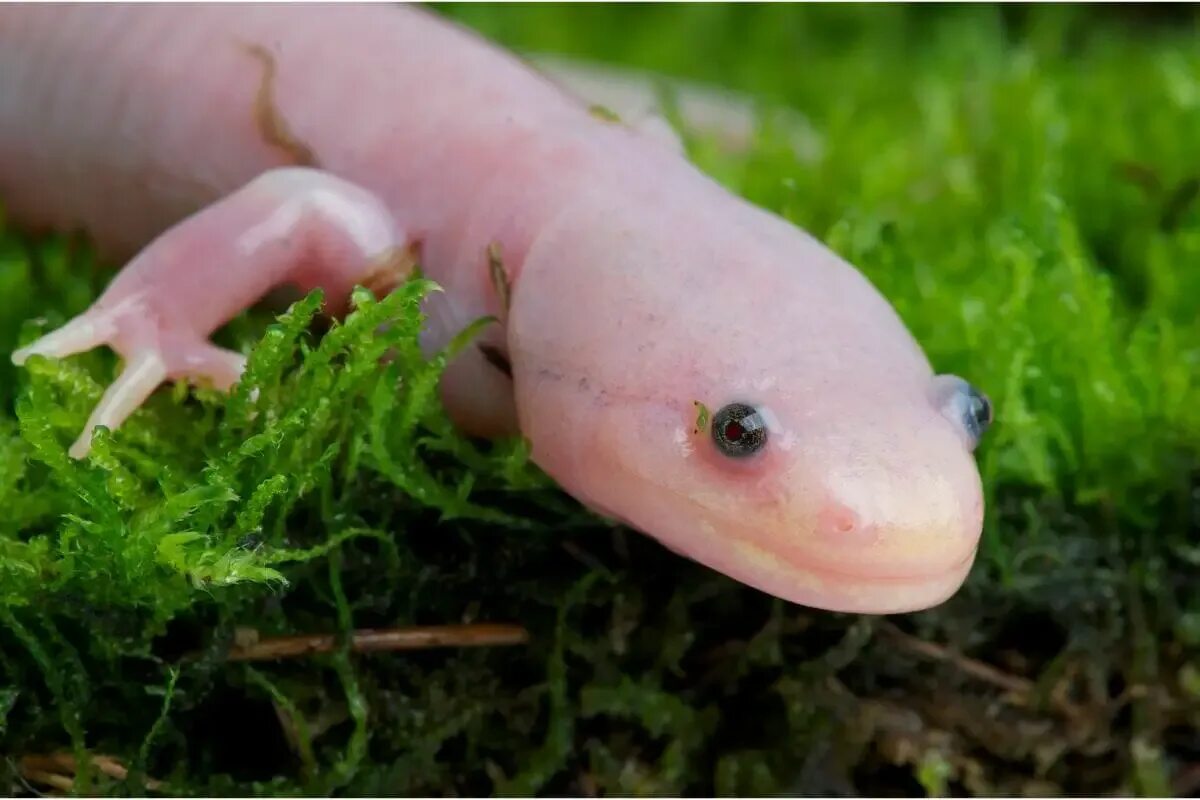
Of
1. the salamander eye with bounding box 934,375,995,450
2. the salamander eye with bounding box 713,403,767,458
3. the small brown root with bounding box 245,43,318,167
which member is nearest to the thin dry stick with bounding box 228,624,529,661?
the salamander eye with bounding box 713,403,767,458

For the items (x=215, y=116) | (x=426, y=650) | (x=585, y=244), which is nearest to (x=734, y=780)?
(x=426, y=650)

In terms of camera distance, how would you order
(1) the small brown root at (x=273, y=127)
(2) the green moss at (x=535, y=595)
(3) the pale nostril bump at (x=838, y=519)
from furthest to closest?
(1) the small brown root at (x=273, y=127)
(2) the green moss at (x=535, y=595)
(3) the pale nostril bump at (x=838, y=519)

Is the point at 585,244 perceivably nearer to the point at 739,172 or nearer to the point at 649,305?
the point at 649,305

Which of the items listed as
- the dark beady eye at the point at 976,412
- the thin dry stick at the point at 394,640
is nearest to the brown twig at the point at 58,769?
the thin dry stick at the point at 394,640

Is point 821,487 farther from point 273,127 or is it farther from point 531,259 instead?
point 273,127

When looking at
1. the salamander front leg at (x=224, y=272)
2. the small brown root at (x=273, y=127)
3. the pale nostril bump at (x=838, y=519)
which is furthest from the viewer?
the small brown root at (x=273, y=127)

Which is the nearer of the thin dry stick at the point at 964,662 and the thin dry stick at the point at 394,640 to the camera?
the thin dry stick at the point at 394,640

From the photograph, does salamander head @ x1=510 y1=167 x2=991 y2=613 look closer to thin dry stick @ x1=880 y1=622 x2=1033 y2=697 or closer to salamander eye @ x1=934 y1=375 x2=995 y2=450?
salamander eye @ x1=934 y1=375 x2=995 y2=450

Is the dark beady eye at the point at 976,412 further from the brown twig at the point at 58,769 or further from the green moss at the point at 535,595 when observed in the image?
the brown twig at the point at 58,769
